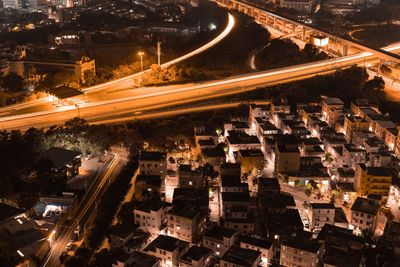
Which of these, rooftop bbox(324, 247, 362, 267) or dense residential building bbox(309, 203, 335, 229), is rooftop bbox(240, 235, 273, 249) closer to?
rooftop bbox(324, 247, 362, 267)

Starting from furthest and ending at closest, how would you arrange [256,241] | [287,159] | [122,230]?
[287,159] < [122,230] < [256,241]

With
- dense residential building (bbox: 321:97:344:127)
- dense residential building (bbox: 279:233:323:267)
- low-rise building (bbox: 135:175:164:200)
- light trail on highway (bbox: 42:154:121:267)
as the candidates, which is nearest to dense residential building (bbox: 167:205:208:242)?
low-rise building (bbox: 135:175:164:200)

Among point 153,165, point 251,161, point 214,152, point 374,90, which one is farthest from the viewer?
point 374,90

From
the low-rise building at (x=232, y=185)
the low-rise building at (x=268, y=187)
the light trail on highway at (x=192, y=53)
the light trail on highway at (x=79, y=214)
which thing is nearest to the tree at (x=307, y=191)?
the low-rise building at (x=268, y=187)

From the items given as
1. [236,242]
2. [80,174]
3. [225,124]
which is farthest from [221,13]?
[236,242]

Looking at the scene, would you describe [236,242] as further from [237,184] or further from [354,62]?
[354,62]

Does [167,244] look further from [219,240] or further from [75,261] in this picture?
[75,261]

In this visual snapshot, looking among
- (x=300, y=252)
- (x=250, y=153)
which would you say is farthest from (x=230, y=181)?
(x=300, y=252)
